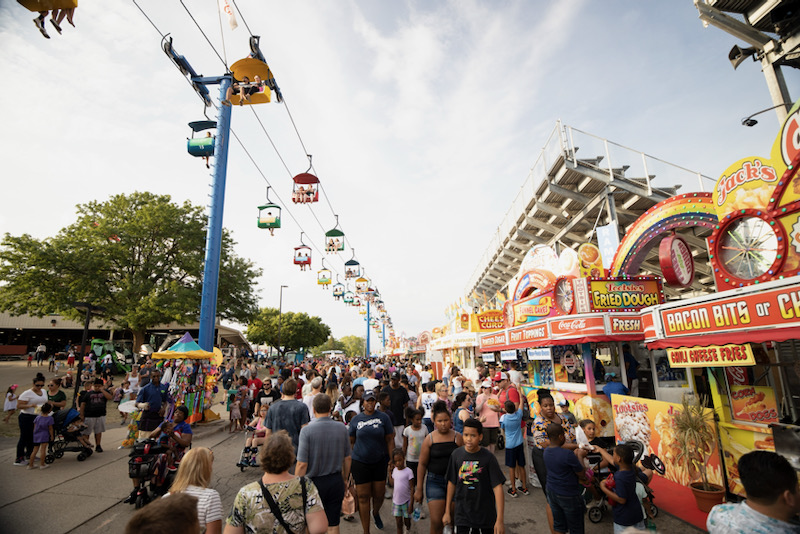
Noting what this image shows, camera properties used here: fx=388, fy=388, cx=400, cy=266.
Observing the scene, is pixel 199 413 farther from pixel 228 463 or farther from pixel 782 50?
pixel 782 50

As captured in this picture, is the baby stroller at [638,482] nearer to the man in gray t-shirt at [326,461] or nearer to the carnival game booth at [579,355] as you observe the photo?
the carnival game booth at [579,355]

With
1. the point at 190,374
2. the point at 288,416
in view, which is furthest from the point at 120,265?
the point at 288,416

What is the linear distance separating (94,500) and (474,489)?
634 cm

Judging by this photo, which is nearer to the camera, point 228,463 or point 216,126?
point 228,463

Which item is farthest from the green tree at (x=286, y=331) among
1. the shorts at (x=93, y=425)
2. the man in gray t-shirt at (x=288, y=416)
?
the man in gray t-shirt at (x=288, y=416)

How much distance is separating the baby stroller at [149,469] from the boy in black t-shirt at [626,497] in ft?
19.5

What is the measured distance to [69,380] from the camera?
18.9 meters

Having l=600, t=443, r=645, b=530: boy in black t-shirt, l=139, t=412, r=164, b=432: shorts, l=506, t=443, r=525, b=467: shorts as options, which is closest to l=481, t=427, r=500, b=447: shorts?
l=506, t=443, r=525, b=467: shorts

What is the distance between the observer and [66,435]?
8.53m

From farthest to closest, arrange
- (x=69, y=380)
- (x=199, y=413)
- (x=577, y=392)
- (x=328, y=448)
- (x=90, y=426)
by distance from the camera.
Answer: (x=69, y=380) → (x=199, y=413) → (x=577, y=392) → (x=90, y=426) → (x=328, y=448)

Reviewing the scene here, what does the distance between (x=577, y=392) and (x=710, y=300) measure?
15.8ft

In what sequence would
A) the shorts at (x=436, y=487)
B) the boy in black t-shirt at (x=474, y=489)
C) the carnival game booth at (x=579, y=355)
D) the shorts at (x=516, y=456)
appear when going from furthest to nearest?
the carnival game booth at (x=579, y=355) → the shorts at (x=516, y=456) → the shorts at (x=436, y=487) → the boy in black t-shirt at (x=474, y=489)

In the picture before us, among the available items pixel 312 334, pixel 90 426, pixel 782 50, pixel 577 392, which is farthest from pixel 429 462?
pixel 312 334

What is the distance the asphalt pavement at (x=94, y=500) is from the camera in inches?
207
